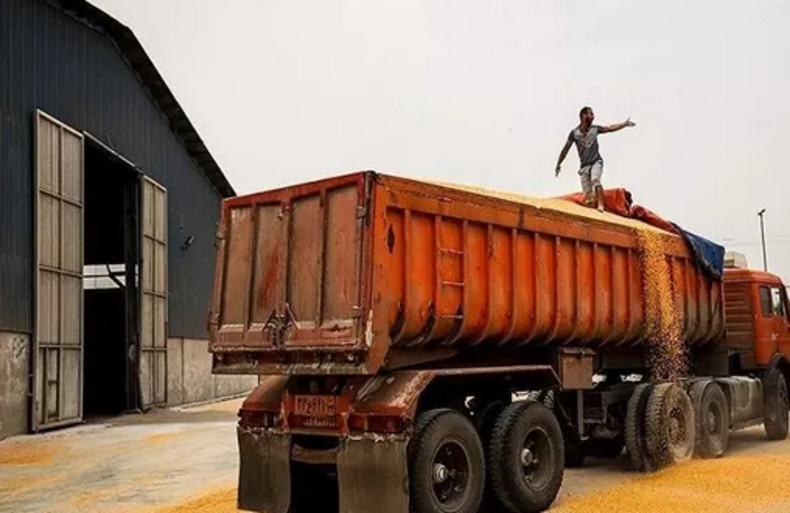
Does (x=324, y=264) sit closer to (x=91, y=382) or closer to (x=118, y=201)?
(x=118, y=201)

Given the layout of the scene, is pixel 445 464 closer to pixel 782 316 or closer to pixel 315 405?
pixel 315 405

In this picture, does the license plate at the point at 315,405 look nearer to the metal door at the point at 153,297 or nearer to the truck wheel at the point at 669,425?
the truck wheel at the point at 669,425

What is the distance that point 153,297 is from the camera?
88.8ft

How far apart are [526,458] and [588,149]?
6.67 metres

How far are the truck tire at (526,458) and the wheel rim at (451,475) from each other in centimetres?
59

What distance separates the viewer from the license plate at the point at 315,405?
8.75m

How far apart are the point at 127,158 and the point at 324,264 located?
1774 cm

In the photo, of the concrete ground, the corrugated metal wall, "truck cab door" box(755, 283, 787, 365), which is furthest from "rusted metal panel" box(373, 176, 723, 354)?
the corrugated metal wall

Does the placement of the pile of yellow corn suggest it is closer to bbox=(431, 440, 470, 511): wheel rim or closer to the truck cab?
the truck cab

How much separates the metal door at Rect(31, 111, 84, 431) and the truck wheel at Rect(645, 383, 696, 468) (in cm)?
1332

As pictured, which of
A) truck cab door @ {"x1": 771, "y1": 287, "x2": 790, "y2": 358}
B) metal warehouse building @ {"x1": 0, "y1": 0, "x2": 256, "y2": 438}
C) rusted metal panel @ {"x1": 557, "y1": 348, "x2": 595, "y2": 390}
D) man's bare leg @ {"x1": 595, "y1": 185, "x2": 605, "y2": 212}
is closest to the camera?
rusted metal panel @ {"x1": 557, "y1": 348, "x2": 595, "y2": 390}

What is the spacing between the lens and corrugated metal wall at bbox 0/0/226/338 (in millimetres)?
18953

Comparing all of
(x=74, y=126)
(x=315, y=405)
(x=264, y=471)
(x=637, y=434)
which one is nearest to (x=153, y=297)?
(x=74, y=126)

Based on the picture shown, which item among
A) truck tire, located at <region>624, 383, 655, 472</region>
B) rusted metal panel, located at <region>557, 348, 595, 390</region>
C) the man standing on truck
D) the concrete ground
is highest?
the man standing on truck
